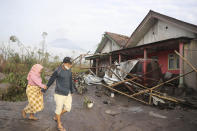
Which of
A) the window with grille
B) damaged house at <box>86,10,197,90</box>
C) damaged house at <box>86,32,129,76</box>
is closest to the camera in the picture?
damaged house at <box>86,10,197,90</box>

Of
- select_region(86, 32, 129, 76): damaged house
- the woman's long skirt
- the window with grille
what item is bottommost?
the woman's long skirt

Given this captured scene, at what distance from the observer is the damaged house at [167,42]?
305 inches

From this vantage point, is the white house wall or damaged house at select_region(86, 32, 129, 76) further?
damaged house at select_region(86, 32, 129, 76)

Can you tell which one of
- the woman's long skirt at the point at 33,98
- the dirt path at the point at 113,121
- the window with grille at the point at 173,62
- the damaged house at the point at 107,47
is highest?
the damaged house at the point at 107,47

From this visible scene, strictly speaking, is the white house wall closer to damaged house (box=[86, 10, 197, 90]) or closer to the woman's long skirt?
damaged house (box=[86, 10, 197, 90])

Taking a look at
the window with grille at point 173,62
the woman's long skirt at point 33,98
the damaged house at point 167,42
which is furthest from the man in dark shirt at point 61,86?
the window with grille at point 173,62

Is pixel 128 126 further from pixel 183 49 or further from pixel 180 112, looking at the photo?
pixel 183 49

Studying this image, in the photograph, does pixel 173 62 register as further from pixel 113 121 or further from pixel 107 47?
pixel 107 47

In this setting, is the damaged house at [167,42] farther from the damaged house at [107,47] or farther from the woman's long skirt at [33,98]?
the woman's long skirt at [33,98]

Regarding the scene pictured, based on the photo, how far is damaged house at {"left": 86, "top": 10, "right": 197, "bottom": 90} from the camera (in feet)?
25.4

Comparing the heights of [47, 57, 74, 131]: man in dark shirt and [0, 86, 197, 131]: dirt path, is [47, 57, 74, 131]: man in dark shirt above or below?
above

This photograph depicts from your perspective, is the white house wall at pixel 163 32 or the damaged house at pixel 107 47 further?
the damaged house at pixel 107 47

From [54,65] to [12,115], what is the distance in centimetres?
2262

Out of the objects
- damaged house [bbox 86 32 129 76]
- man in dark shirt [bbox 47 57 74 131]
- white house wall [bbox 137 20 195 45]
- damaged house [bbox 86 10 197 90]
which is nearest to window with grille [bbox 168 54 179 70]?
damaged house [bbox 86 10 197 90]
